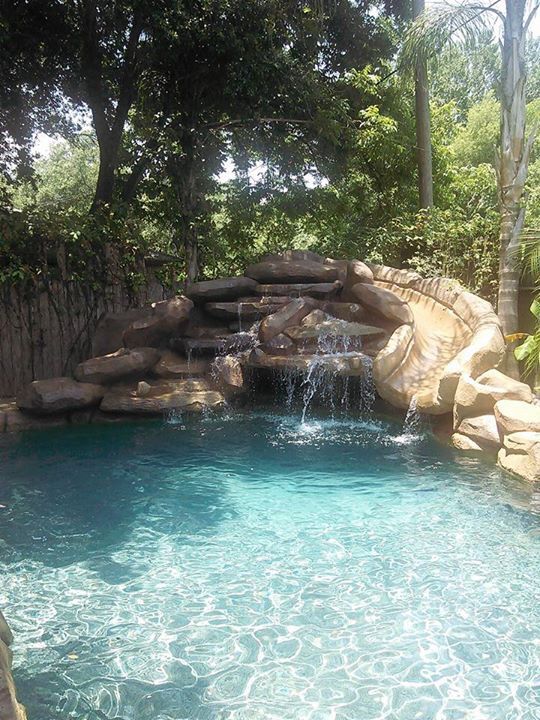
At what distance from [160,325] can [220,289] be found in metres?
1.15

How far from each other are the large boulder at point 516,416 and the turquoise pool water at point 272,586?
18.6 inches

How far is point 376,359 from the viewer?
7.31m

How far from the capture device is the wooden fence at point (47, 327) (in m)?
9.54

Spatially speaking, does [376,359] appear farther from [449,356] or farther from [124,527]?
[124,527]

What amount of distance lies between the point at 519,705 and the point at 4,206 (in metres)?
10.2

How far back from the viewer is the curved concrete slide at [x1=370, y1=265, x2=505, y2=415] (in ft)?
22.6

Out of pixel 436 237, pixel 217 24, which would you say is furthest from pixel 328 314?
pixel 217 24

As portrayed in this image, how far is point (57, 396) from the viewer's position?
781cm

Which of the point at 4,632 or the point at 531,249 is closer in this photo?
the point at 4,632

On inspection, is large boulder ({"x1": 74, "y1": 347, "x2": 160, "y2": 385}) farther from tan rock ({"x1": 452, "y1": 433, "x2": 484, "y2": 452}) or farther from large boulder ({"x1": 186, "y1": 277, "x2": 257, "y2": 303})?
tan rock ({"x1": 452, "y1": 433, "x2": 484, "y2": 452})

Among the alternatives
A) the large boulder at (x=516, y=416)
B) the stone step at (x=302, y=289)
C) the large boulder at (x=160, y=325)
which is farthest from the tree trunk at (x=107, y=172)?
the large boulder at (x=516, y=416)

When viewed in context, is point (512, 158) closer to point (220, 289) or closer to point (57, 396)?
point (220, 289)

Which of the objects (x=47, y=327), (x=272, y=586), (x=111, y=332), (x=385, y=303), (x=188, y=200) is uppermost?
(x=188, y=200)

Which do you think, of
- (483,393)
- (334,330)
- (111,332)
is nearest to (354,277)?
(334,330)
